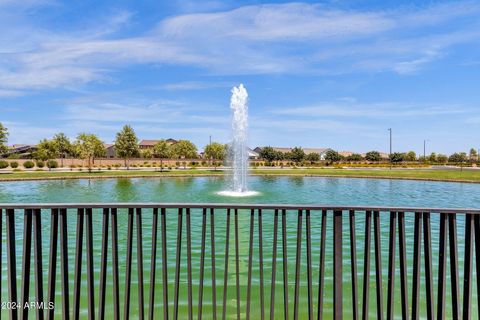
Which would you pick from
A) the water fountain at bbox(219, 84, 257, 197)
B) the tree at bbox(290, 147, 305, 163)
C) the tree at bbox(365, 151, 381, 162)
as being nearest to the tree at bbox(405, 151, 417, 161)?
the tree at bbox(365, 151, 381, 162)

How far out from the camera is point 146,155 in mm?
84125

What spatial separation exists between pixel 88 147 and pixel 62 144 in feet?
67.6

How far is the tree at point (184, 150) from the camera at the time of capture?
7678 cm

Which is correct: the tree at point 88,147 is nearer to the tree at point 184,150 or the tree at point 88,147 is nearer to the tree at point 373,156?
the tree at point 184,150

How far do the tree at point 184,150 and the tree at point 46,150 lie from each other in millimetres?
22853

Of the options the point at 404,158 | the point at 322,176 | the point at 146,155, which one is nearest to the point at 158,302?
the point at 322,176

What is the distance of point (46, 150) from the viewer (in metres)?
55.2

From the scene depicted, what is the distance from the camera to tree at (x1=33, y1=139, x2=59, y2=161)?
54941 mm

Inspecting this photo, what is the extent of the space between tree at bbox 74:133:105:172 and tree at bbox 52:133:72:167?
5455 mm

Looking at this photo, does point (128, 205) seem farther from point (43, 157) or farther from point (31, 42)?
point (43, 157)

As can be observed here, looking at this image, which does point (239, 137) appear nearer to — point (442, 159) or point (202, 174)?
point (202, 174)

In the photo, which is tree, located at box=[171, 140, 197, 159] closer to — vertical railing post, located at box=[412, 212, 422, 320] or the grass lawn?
the grass lawn

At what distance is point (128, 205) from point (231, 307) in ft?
9.81

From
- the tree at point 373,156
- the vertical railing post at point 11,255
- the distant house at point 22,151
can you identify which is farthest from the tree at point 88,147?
the tree at point 373,156
